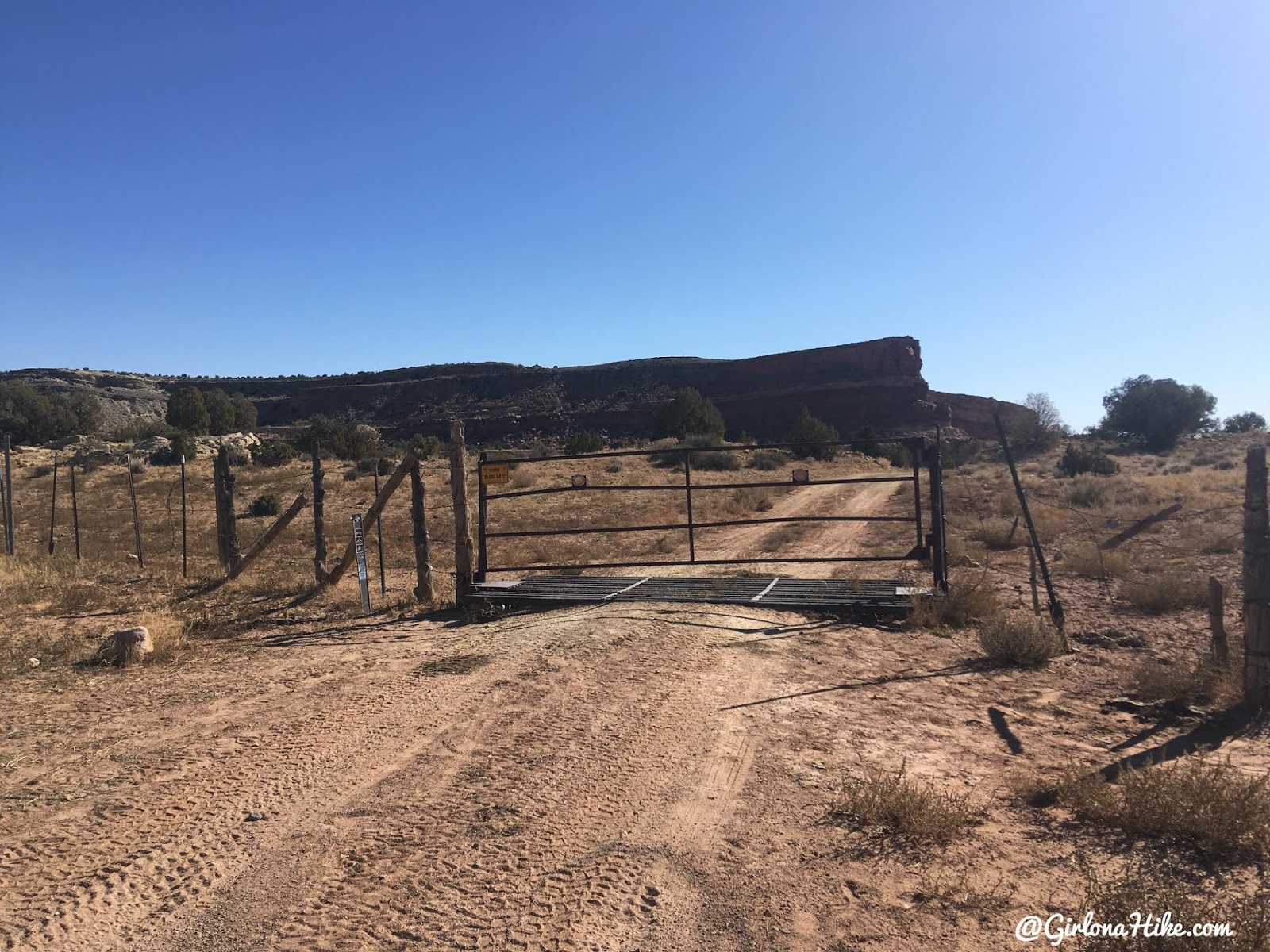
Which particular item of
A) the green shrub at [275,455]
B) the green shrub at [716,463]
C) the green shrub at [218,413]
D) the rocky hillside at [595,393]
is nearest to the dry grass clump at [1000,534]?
the green shrub at [716,463]

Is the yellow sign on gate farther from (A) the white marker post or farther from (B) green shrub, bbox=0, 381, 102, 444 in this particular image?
(B) green shrub, bbox=0, 381, 102, 444

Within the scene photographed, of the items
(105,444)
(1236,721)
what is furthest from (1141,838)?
(105,444)

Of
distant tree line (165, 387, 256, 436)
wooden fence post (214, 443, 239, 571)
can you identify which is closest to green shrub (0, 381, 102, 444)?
distant tree line (165, 387, 256, 436)

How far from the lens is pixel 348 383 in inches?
4419

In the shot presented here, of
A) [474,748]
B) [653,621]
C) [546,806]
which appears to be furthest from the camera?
[653,621]

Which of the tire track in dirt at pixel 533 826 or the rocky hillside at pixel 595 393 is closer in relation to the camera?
the tire track in dirt at pixel 533 826

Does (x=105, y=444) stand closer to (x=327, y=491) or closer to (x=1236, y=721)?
(x=327, y=491)

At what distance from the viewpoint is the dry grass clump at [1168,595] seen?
32.3 feet

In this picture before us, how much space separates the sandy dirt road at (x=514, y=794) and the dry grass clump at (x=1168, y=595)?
2.87 meters

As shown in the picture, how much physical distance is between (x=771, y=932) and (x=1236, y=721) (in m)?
4.36

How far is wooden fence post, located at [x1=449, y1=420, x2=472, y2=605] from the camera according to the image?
10873 millimetres

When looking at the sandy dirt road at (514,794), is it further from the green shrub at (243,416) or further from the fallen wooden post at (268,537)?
the green shrub at (243,416)

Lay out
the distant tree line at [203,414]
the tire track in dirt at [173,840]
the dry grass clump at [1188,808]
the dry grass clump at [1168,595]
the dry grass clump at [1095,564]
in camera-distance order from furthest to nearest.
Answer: the distant tree line at [203,414]
the dry grass clump at [1095,564]
the dry grass clump at [1168,595]
the dry grass clump at [1188,808]
the tire track in dirt at [173,840]

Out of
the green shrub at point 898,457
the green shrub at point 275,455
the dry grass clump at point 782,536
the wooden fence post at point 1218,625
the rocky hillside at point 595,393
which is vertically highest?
the rocky hillside at point 595,393
